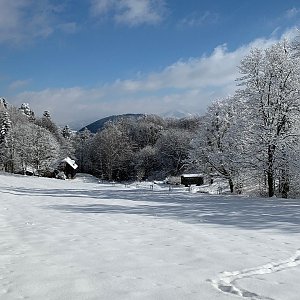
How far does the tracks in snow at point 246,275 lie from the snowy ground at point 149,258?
0.02 meters

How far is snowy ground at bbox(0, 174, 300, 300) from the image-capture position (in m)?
5.49

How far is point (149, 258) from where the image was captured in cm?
756

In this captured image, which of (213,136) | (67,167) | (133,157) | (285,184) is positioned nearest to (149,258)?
(285,184)

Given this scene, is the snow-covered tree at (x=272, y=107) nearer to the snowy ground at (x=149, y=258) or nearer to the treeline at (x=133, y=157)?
the snowy ground at (x=149, y=258)

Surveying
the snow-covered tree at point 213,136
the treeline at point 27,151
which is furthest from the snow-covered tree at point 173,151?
the snow-covered tree at point 213,136

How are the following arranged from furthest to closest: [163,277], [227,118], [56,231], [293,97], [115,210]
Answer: [227,118] < [293,97] < [115,210] < [56,231] < [163,277]

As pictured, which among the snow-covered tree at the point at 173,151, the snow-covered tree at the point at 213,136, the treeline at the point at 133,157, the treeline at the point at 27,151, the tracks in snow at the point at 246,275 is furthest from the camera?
the snow-covered tree at the point at 173,151

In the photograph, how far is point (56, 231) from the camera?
11.2m

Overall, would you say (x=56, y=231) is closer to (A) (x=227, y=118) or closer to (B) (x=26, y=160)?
(A) (x=227, y=118)

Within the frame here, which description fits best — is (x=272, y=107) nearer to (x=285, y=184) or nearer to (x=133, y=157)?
(x=285, y=184)

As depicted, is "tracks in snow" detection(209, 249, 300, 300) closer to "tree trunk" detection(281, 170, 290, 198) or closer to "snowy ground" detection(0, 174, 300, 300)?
"snowy ground" detection(0, 174, 300, 300)

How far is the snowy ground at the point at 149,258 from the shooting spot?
5488 millimetres

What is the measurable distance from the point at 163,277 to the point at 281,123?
73.5ft

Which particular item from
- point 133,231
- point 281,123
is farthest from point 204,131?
point 133,231
